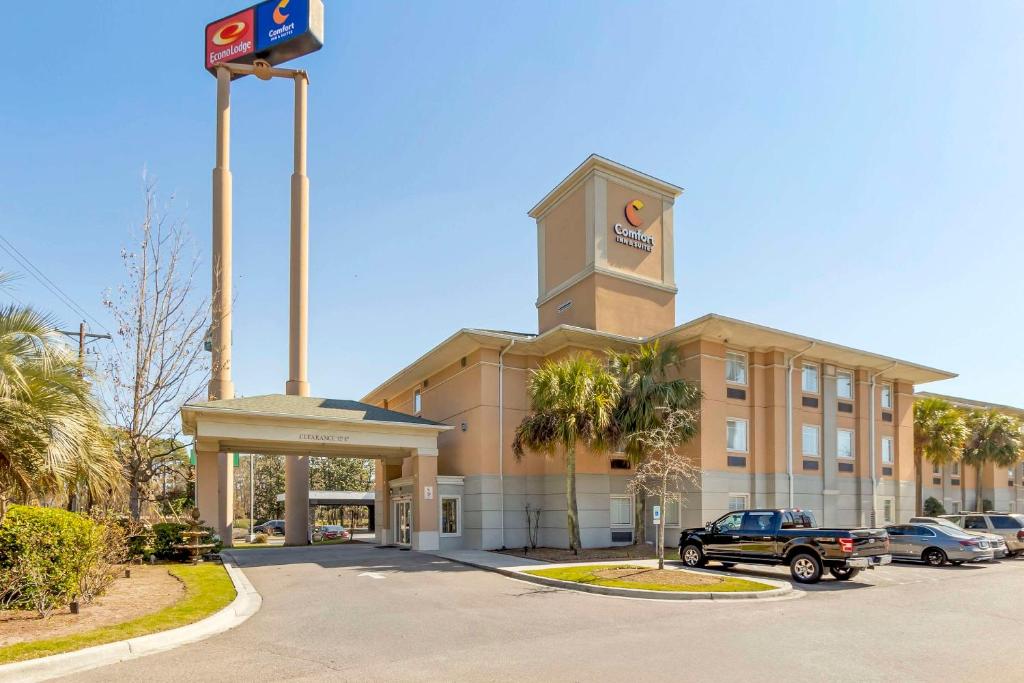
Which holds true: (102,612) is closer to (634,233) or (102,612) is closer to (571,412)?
(571,412)

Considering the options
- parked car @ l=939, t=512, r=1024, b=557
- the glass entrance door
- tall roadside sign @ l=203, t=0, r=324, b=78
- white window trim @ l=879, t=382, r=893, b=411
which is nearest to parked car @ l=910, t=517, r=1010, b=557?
parked car @ l=939, t=512, r=1024, b=557

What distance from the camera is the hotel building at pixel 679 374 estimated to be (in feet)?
92.5

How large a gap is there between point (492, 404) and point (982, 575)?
672 inches

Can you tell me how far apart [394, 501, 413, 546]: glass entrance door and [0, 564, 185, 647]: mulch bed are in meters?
14.5

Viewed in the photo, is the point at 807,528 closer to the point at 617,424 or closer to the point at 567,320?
the point at 617,424

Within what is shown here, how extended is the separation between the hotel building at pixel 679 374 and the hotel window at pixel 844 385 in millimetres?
96

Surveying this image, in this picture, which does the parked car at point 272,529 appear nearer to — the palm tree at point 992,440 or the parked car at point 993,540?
the parked car at point 993,540

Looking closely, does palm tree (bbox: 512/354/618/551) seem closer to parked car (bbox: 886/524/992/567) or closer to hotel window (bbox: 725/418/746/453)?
hotel window (bbox: 725/418/746/453)

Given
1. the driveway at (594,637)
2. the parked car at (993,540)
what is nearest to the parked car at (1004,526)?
the parked car at (993,540)

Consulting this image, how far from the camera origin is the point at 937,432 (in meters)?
36.3

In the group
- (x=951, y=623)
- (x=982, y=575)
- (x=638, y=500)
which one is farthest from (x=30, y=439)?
(x=982, y=575)

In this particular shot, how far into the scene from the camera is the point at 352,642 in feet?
34.3

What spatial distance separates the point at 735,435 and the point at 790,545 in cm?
1068

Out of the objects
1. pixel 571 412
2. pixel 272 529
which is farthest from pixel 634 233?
pixel 272 529
